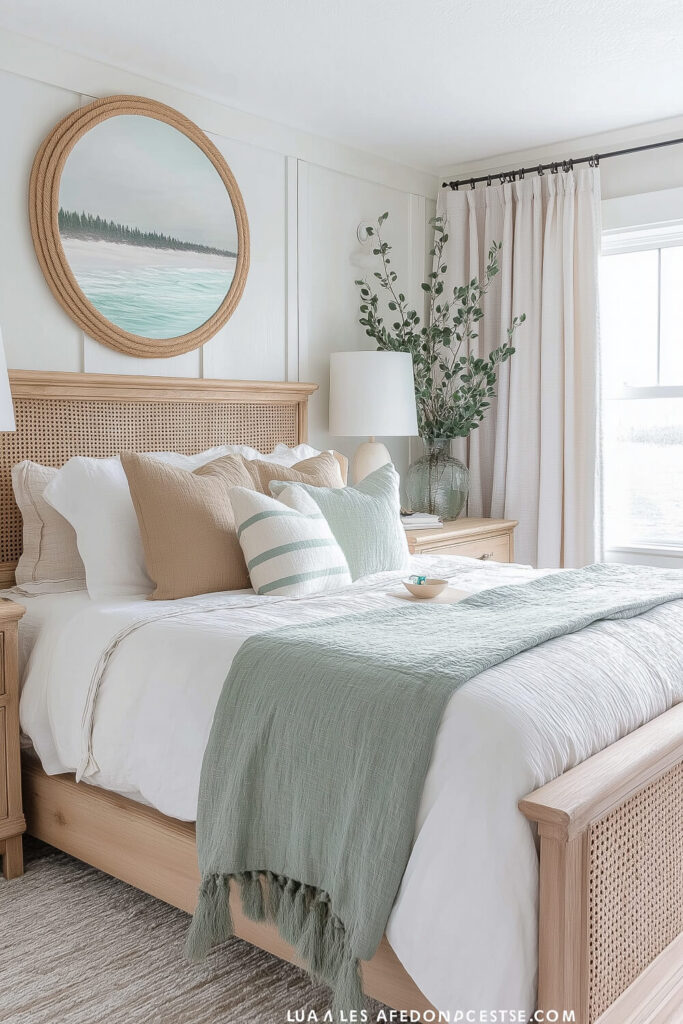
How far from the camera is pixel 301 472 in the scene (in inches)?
125

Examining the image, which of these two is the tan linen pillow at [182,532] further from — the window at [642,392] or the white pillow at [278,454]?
the window at [642,392]

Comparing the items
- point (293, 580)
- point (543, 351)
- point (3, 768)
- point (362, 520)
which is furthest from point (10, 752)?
point (543, 351)

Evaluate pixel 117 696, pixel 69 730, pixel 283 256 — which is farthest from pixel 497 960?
pixel 283 256

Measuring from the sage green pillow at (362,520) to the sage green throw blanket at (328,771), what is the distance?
0.74 m

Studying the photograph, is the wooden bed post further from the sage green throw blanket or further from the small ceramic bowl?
the small ceramic bowl

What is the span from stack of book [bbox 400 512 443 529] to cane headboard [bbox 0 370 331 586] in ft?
1.88

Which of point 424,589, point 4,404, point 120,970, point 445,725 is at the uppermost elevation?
point 4,404

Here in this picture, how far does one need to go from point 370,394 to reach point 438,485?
65 cm

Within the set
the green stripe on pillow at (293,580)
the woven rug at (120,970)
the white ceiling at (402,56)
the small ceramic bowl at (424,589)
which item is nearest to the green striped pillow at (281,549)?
the green stripe on pillow at (293,580)

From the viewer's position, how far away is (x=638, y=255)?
4.35 meters

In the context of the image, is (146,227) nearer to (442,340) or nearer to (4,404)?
(4,404)

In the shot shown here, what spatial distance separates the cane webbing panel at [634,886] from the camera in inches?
61.6

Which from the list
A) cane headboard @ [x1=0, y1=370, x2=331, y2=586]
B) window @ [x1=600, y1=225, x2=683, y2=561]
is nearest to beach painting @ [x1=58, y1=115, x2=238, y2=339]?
cane headboard @ [x1=0, y1=370, x2=331, y2=586]

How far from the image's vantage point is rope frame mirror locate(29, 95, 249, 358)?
3.07 metres
